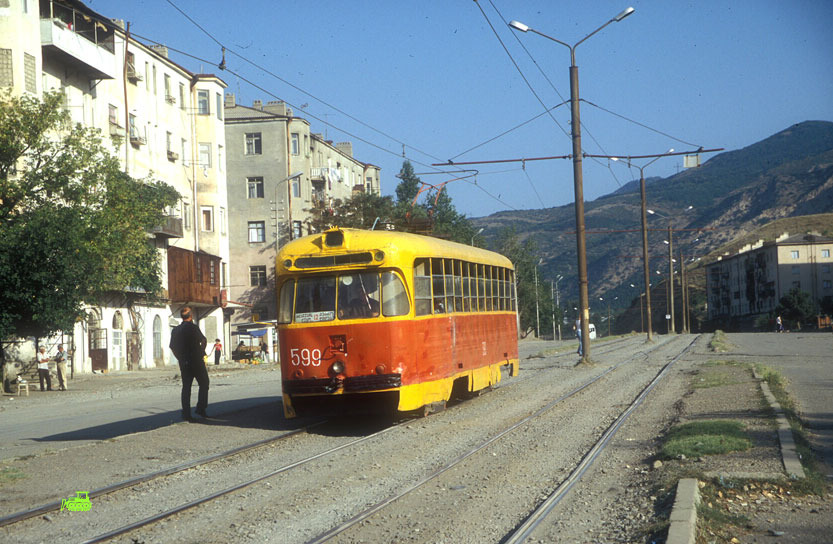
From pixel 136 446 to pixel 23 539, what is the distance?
218 inches

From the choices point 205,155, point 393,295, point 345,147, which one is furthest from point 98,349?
point 345,147

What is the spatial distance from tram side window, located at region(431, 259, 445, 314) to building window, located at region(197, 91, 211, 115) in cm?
4533

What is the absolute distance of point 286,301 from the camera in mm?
14430

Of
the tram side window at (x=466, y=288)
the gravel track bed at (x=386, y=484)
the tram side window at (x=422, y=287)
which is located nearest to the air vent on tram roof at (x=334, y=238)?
the tram side window at (x=422, y=287)

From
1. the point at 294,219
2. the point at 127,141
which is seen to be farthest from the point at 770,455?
the point at 294,219

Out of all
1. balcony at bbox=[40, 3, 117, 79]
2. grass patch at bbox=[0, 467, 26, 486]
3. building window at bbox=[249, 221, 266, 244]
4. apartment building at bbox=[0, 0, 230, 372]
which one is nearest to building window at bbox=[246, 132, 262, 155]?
building window at bbox=[249, 221, 266, 244]

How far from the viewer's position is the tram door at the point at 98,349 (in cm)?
4291

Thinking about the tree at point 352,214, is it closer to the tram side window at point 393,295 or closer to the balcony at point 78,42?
the balcony at point 78,42

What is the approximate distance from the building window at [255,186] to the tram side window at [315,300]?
56.2m

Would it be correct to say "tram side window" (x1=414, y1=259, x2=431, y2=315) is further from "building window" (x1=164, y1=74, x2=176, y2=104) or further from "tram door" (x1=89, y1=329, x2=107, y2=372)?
"building window" (x1=164, y1=74, x2=176, y2=104)

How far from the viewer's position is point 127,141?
4697cm

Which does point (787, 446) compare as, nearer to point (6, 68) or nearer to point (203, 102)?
point (6, 68)

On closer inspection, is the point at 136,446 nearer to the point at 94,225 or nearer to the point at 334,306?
the point at 334,306

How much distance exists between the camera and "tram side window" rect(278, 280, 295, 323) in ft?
47.0
